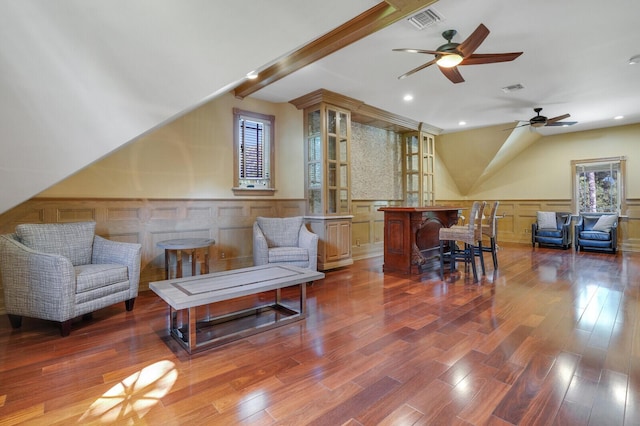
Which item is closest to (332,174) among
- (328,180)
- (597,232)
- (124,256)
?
(328,180)

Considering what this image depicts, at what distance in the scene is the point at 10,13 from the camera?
59.7 inches

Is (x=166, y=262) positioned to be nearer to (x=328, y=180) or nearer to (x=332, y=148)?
(x=328, y=180)

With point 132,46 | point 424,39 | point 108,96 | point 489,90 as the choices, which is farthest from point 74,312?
point 489,90

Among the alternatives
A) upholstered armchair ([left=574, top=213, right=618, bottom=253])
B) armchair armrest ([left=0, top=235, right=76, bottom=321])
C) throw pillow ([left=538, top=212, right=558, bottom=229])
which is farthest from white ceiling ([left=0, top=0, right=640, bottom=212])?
throw pillow ([left=538, top=212, right=558, bottom=229])

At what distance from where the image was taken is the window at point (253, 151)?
15.0 ft

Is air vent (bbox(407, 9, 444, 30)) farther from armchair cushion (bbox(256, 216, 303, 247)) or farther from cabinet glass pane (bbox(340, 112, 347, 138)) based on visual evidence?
armchair cushion (bbox(256, 216, 303, 247))

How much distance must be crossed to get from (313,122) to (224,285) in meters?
3.23

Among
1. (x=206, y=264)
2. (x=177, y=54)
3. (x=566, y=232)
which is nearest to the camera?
(x=177, y=54)

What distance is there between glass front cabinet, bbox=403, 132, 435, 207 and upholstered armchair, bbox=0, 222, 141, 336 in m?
5.54

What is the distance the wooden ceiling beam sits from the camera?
2508 millimetres

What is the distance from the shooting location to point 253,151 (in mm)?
4801

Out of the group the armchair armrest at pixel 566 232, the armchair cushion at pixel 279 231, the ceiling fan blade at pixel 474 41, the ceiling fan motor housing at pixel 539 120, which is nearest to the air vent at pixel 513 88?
the ceiling fan motor housing at pixel 539 120

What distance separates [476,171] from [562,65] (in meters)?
4.41

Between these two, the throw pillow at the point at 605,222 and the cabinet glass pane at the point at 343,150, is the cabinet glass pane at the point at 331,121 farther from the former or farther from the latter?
the throw pillow at the point at 605,222
